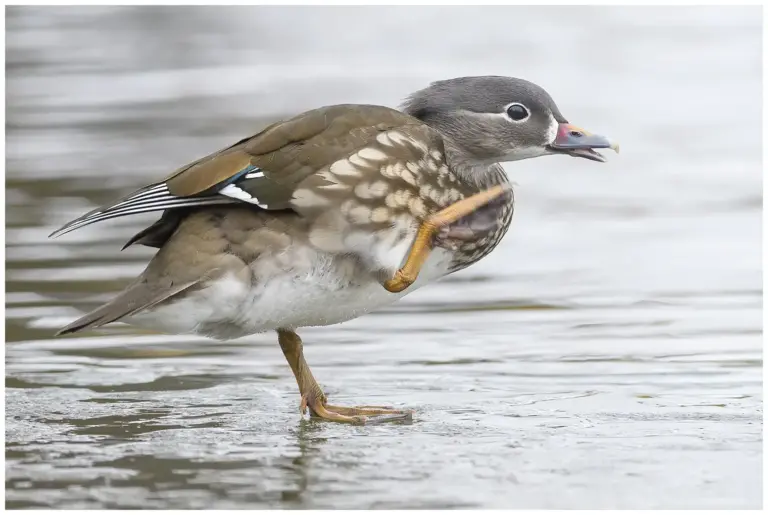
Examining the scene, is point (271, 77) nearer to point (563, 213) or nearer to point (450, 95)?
point (563, 213)

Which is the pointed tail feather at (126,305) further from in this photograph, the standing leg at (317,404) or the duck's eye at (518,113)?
the duck's eye at (518,113)

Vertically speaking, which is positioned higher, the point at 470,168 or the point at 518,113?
the point at 518,113

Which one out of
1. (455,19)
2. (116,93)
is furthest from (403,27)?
(116,93)

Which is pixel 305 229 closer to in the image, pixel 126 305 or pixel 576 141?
pixel 126 305

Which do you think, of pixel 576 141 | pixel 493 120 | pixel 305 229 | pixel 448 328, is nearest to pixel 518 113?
pixel 493 120

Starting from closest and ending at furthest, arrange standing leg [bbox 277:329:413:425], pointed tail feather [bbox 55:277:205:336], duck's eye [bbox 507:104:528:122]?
1. pointed tail feather [bbox 55:277:205:336]
2. standing leg [bbox 277:329:413:425]
3. duck's eye [bbox 507:104:528:122]

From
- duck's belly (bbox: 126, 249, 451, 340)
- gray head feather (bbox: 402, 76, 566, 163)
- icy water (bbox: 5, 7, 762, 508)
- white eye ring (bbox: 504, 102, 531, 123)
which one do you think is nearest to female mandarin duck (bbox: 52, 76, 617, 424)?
duck's belly (bbox: 126, 249, 451, 340)

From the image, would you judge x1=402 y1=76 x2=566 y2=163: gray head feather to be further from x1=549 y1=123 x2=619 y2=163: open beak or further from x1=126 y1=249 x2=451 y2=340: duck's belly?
x1=126 y1=249 x2=451 y2=340: duck's belly

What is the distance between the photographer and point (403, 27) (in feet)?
60.2

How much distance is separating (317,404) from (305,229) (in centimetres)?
83

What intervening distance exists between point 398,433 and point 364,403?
0.78 metres

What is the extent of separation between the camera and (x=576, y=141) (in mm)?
7023

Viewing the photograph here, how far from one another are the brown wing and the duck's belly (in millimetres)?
297

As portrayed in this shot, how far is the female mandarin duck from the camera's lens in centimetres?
636
